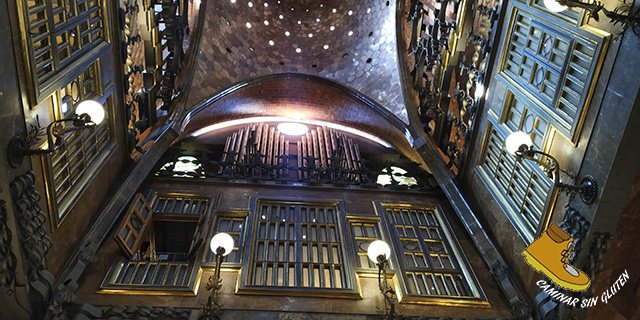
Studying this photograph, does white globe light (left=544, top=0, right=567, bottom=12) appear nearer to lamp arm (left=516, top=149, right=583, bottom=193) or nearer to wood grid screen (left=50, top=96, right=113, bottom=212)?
lamp arm (left=516, top=149, right=583, bottom=193)

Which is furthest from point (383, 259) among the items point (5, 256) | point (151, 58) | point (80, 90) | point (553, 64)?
point (151, 58)

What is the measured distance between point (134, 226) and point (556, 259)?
5.04 meters

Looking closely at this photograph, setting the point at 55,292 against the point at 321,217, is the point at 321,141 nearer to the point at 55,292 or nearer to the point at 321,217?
the point at 321,217

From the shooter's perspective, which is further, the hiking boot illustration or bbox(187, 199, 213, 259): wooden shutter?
bbox(187, 199, 213, 259): wooden shutter

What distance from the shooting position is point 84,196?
582 cm

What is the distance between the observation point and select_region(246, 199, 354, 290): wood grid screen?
5707mm

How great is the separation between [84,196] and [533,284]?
5.43 metres

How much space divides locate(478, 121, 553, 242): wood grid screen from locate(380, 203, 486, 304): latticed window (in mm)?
913

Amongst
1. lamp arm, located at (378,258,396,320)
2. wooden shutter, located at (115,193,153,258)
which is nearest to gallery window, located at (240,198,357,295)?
lamp arm, located at (378,258,396,320)

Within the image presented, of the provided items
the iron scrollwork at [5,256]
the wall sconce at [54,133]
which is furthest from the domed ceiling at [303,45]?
the iron scrollwork at [5,256]

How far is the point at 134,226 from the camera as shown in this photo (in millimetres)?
6312

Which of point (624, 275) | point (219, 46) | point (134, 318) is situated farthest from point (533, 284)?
point (219, 46)

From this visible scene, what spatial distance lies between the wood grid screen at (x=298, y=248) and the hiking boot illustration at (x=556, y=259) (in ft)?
7.56

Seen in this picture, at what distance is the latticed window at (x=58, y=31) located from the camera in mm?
4289
